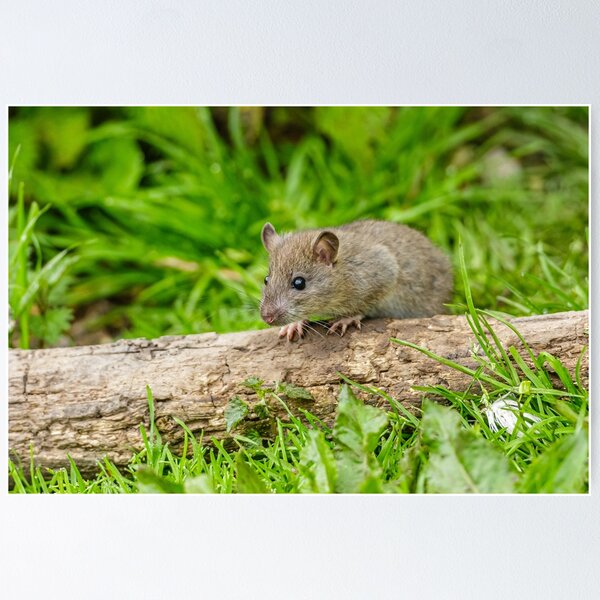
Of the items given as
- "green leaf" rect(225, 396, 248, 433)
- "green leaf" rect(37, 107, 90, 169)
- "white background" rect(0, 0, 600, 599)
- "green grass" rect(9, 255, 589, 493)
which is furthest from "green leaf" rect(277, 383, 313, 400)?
"green leaf" rect(37, 107, 90, 169)

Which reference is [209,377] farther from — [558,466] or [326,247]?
[558,466]

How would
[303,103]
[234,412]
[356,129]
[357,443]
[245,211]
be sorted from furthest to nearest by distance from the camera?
[356,129] < [245,211] < [303,103] < [234,412] < [357,443]

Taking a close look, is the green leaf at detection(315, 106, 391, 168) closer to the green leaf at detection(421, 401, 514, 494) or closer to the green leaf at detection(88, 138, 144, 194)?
the green leaf at detection(88, 138, 144, 194)

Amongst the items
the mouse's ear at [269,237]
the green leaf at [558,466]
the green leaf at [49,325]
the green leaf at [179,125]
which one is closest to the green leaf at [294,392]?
the mouse's ear at [269,237]

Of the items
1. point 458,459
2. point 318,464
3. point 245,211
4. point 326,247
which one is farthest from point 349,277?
point 245,211
